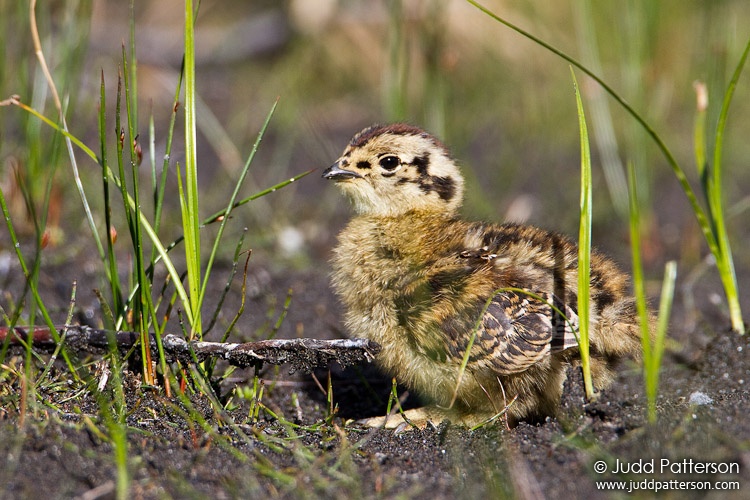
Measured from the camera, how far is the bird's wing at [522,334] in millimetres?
2705

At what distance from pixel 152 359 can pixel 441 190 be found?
4.40ft

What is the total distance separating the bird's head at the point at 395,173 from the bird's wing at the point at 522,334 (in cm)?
72

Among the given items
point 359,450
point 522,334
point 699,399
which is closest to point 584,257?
point 522,334

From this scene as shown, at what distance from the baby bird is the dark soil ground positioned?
164 mm

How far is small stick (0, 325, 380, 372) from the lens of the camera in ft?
8.67

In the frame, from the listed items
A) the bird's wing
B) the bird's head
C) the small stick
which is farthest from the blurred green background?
the bird's wing

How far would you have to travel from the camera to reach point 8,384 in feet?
8.41

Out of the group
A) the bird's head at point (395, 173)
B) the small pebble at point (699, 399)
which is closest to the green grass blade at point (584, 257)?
the small pebble at point (699, 399)

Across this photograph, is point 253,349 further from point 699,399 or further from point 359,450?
point 699,399

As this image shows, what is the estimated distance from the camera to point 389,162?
3.34m

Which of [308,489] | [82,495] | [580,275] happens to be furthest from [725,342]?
[82,495]

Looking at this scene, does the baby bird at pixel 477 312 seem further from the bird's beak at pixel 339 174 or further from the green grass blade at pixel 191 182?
the green grass blade at pixel 191 182

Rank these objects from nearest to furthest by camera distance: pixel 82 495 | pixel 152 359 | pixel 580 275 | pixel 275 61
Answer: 1. pixel 82 495
2. pixel 580 275
3. pixel 152 359
4. pixel 275 61

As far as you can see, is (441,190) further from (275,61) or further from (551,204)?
(275,61)
